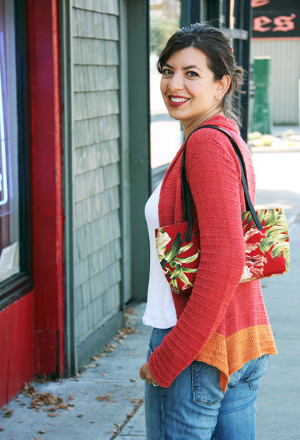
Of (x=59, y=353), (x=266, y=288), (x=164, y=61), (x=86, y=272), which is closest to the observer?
(x=164, y=61)

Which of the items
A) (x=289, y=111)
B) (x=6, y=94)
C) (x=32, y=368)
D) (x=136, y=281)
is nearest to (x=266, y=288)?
(x=136, y=281)

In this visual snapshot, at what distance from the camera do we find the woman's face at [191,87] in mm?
2137

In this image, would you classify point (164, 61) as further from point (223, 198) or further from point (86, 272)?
point (86, 272)

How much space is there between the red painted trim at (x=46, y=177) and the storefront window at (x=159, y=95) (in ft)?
7.49

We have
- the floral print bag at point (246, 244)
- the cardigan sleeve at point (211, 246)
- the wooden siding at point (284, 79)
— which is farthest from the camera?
the wooden siding at point (284, 79)

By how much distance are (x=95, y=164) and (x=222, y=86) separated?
2.87m

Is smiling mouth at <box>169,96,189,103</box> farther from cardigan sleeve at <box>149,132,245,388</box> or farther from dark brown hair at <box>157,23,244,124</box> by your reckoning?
cardigan sleeve at <box>149,132,245,388</box>

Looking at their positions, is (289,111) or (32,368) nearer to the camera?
(32,368)

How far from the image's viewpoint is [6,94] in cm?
425

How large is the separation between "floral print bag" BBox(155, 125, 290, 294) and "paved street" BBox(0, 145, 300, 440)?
6.97 feet

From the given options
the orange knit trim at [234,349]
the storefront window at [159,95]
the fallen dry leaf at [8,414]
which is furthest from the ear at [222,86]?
the storefront window at [159,95]

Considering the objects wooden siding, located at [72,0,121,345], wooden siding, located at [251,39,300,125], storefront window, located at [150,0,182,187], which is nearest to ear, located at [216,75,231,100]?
wooden siding, located at [72,0,121,345]

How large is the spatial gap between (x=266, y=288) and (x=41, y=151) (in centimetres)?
338

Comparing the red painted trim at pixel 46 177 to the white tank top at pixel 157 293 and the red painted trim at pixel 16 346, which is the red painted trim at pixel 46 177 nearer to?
the red painted trim at pixel 16 346
